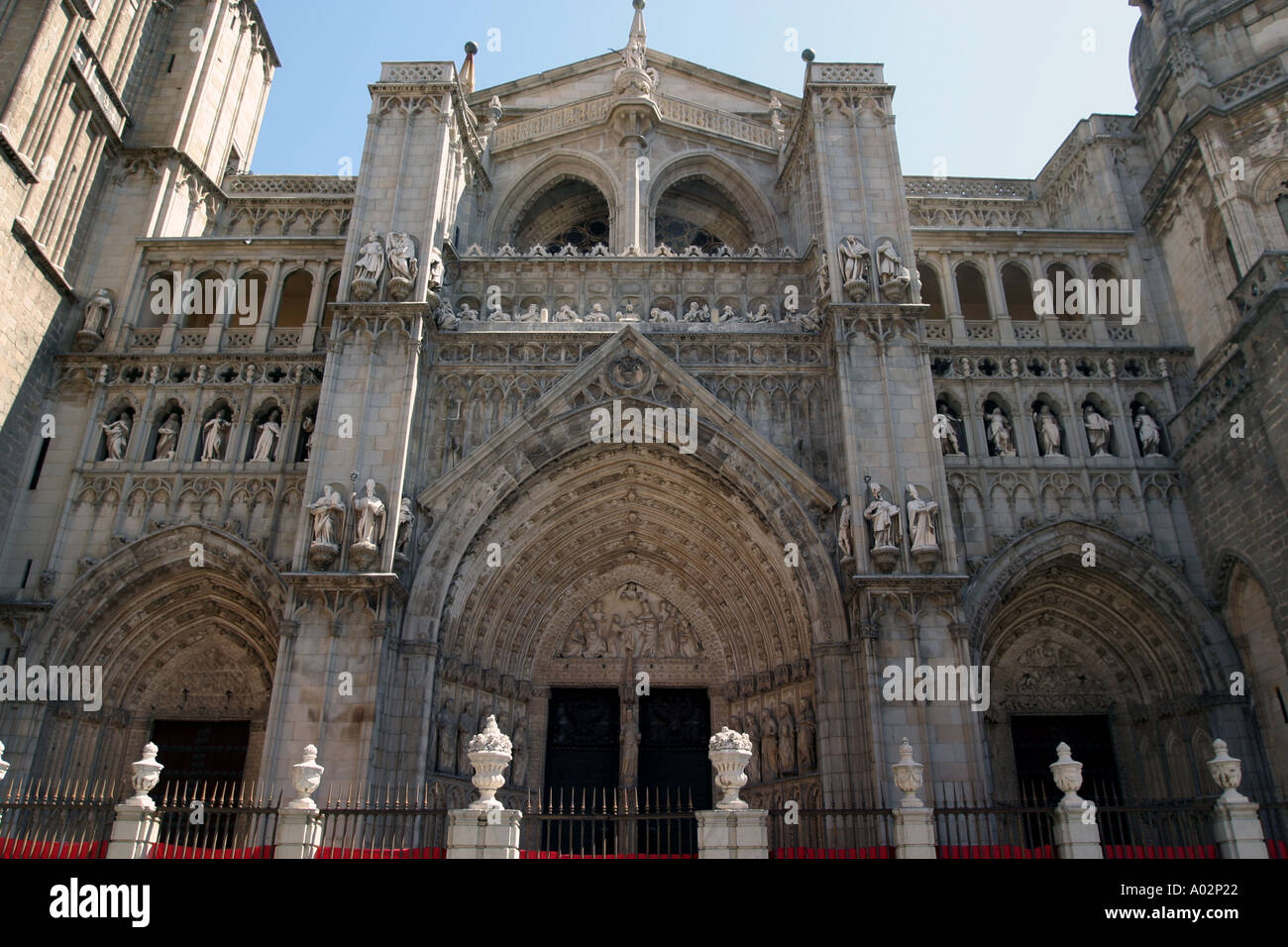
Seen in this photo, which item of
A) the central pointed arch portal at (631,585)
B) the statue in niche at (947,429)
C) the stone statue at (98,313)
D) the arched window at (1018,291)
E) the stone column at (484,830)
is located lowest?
the stone column at (484,830)

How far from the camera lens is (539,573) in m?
18.2

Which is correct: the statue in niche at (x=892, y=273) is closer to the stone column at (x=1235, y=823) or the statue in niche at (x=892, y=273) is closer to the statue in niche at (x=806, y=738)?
the statue in niche at (x=806, y=738)

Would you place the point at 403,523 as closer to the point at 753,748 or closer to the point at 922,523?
the point at 753,748

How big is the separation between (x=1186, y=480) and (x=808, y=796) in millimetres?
9914

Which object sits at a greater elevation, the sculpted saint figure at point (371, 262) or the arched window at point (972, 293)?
the arched window at point (972, 293)

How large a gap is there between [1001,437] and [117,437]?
1813 cm

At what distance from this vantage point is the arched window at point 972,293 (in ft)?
70.1

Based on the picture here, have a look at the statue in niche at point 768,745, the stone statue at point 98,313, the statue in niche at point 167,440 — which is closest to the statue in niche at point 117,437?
the statue in niche at point 167,440

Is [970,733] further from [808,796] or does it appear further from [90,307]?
[90,307]

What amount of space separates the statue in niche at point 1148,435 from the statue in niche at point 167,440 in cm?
1986

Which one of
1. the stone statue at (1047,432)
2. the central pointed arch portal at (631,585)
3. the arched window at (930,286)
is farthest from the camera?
the arched window at (930,286)

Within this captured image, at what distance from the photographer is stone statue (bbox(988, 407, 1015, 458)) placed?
18484mm

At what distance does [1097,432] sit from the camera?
1870 centimetres

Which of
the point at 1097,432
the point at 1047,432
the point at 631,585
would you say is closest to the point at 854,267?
the point at 1047,432
